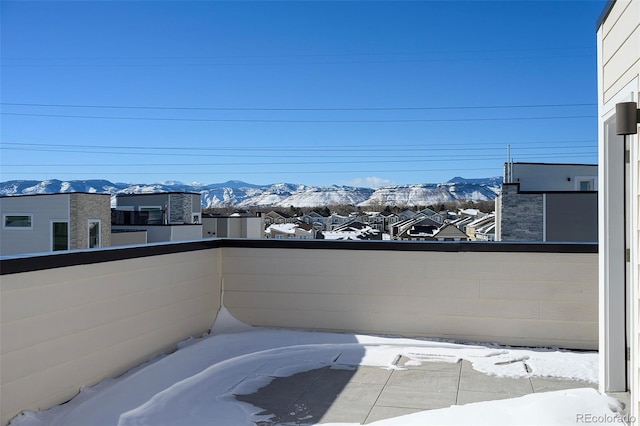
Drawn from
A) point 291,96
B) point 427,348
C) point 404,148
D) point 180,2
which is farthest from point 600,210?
point 404,148

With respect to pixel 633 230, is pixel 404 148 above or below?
above

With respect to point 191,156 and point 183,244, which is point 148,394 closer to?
point 183,244

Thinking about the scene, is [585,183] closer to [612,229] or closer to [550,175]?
[550,175]

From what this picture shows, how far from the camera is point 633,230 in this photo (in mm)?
2359

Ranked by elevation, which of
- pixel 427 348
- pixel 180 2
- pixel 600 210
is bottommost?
pixel 427 348

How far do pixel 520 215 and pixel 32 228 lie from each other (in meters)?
18.4


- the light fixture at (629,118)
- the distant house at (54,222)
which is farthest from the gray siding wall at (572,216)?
the distant house at (54,222)

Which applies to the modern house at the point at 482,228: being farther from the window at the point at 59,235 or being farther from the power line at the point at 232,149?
the power line at the point at 232,149

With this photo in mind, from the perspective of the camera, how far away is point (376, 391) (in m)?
3.30

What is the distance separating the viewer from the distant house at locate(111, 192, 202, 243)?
23.1 metres

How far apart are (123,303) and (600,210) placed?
332 cm

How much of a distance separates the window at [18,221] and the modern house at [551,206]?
1795cm

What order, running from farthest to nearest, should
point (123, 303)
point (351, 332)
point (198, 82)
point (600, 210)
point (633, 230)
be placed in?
point (198, 82) < point (351, 332) < point (123, 303) < point (600, 210) < point (633, 230)

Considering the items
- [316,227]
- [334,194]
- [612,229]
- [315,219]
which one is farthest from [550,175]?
[334,194]
